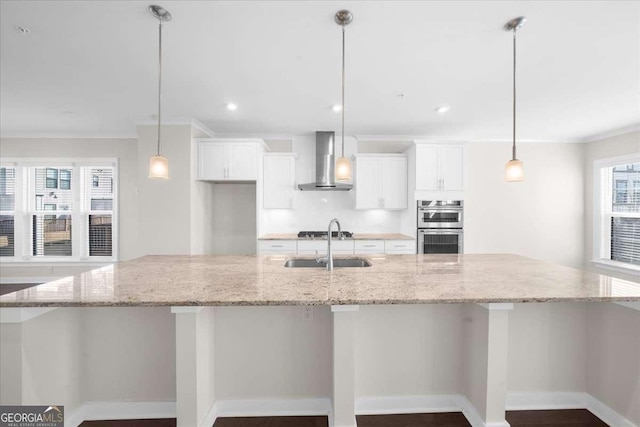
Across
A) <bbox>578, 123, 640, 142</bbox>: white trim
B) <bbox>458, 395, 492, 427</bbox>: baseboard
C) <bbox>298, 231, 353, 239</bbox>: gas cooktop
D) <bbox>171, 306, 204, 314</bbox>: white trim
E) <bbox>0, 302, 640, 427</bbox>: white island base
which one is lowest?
<bbox>458, 395, 492, 427</bbox>: baseboard

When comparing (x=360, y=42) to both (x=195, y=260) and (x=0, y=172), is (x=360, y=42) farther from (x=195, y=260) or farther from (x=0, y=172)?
(x=0, y=172)

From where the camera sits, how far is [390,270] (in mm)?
2129

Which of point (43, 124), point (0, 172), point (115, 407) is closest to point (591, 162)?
point (115, 407)

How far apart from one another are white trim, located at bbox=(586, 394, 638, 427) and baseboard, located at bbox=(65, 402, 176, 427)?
8.82 feet

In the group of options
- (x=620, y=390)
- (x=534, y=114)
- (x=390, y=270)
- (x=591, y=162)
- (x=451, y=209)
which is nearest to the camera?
(x=620, y=390)

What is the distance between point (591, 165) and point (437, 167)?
2.88m

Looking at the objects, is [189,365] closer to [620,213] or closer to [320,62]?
[320,62]

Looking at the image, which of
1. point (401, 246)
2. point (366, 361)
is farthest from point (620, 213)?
point (366, 361)

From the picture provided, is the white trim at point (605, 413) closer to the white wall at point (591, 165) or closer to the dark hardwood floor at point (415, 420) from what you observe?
the dark hardwood floor at point (415, 420)

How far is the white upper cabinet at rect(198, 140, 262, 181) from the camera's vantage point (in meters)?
4.36

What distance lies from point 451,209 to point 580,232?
2.68 meters

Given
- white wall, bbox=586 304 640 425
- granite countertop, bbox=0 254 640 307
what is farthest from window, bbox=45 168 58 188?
white wall, bbox=586 304 640 425

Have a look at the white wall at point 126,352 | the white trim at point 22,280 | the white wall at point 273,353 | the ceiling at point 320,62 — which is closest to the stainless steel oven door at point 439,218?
the ceiling at point 320,62

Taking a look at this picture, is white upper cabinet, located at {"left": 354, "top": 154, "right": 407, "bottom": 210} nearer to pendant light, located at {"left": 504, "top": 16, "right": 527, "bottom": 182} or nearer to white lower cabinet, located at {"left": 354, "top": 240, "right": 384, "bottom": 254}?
white lower cabinet, located at {"left": 354, "top": 240, "right": 384, "bottom": 254}
